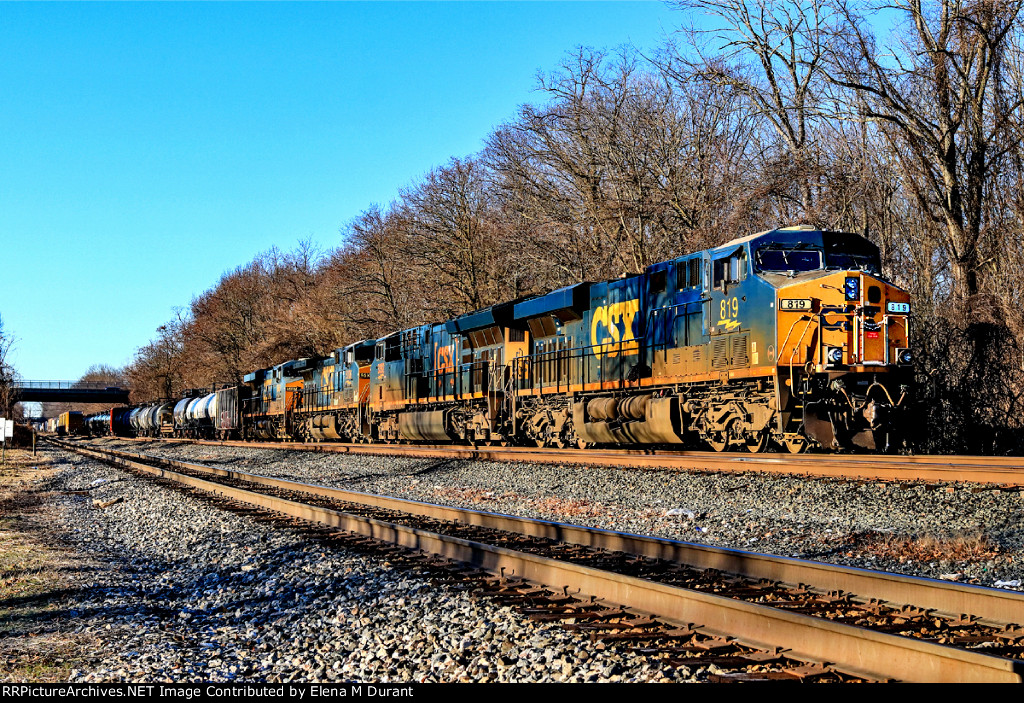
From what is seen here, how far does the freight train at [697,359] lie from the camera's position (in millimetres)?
13922

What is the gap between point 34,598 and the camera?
7.60 metres

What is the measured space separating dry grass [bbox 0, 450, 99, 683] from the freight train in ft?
33.3

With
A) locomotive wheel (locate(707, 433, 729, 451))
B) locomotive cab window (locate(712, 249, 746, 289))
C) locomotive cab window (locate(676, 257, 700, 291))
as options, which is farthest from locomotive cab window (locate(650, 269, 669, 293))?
locomotive wheel (locate(707, 433, 729, 451))

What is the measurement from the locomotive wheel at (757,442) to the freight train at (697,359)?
32mm

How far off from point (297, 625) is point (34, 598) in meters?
2.87

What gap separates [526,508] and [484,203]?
29.7 metres

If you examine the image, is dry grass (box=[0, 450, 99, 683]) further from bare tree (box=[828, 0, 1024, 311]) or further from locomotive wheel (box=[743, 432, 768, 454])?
bare tree (box=[828, 0, 1024, 311])

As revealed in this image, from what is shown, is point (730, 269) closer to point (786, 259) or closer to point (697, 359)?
point (786, 259)

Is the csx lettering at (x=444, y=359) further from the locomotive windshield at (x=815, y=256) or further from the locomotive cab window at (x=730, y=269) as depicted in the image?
the locomotive windshield at (x=815, y=256)

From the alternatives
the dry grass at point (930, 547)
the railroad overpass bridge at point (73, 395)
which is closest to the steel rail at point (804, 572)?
the dry grass at point (930, 547)

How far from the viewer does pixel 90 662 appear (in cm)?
541

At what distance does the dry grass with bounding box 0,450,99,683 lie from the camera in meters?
5.40

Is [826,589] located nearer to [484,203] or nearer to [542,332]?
[542,332]

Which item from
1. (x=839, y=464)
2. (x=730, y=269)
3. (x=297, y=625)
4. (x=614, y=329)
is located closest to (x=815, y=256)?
(x=730, y=269)
